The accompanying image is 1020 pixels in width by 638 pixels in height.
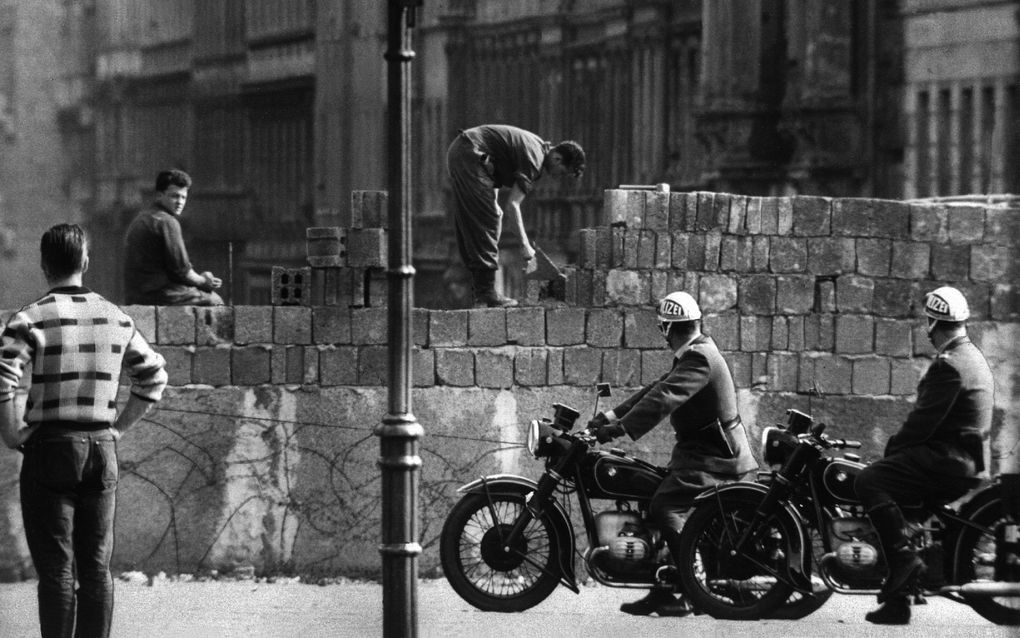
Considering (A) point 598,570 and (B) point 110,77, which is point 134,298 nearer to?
(A) point 598,570

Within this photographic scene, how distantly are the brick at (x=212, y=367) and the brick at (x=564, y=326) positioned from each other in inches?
73.9

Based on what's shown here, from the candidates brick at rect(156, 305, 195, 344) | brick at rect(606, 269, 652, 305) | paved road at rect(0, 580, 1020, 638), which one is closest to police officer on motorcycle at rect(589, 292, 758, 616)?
paved road at rect(0, 580, 1020, 638)

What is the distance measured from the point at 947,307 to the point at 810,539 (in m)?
1.32

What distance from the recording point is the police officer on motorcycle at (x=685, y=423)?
9.12 meters

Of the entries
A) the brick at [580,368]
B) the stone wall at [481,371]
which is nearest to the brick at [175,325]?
the stone wall at [481,371]

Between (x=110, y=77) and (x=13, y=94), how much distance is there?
3321 mm

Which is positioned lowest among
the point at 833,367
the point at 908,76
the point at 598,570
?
the point at 598,570

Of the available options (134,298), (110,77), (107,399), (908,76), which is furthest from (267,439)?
(110,77)

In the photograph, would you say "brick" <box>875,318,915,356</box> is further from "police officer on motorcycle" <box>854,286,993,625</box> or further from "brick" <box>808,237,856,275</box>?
"police officer on motorcycle" <box>854,286,993,625</box>

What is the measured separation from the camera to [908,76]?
15.7 m

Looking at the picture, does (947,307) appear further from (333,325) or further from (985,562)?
(333,325)

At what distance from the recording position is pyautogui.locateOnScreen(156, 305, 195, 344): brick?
10.6 m

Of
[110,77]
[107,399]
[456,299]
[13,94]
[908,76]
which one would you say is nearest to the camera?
[107,399]

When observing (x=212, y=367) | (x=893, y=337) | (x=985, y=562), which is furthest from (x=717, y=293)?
(x=212, y=367)
